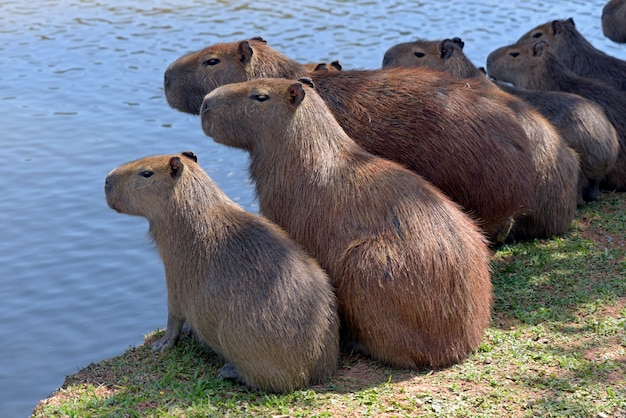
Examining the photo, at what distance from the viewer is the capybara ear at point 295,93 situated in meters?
5.36

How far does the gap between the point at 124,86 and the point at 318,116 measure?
657 centimetres

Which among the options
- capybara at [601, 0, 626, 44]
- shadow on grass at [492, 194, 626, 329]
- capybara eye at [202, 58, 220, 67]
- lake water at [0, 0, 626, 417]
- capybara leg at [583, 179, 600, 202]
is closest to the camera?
shadow on grass at [492, 194, 626, 329]

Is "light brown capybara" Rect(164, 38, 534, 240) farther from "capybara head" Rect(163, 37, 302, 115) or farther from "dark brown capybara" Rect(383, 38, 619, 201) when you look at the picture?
"dark brown capybara" Rect(383, 38, 619, 201)

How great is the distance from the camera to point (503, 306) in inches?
233

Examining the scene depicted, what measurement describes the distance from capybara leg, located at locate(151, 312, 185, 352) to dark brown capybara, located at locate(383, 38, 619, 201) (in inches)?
134

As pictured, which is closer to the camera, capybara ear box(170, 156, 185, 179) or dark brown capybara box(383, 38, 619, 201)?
capybara ear box(170, 156, 185, 179)

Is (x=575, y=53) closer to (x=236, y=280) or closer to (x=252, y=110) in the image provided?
(x=252, y=110)

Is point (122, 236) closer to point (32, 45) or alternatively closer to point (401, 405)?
point (401, 405)

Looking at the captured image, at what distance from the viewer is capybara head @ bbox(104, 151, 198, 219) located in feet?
17.2

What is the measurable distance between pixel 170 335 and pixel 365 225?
1.32 meters

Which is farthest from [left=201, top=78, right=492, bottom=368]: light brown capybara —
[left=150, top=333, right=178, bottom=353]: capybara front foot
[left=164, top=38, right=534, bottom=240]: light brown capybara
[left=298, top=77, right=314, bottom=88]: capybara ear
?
[left=150, top=333, right=178, bottom=353]: capybara front foot

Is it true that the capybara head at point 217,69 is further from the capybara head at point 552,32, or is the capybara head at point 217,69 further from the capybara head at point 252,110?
the capybara head at point 552,32

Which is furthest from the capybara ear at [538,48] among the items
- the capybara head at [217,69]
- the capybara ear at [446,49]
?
the capybara head at [217,69]

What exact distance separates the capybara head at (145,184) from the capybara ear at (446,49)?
298 centimetres
